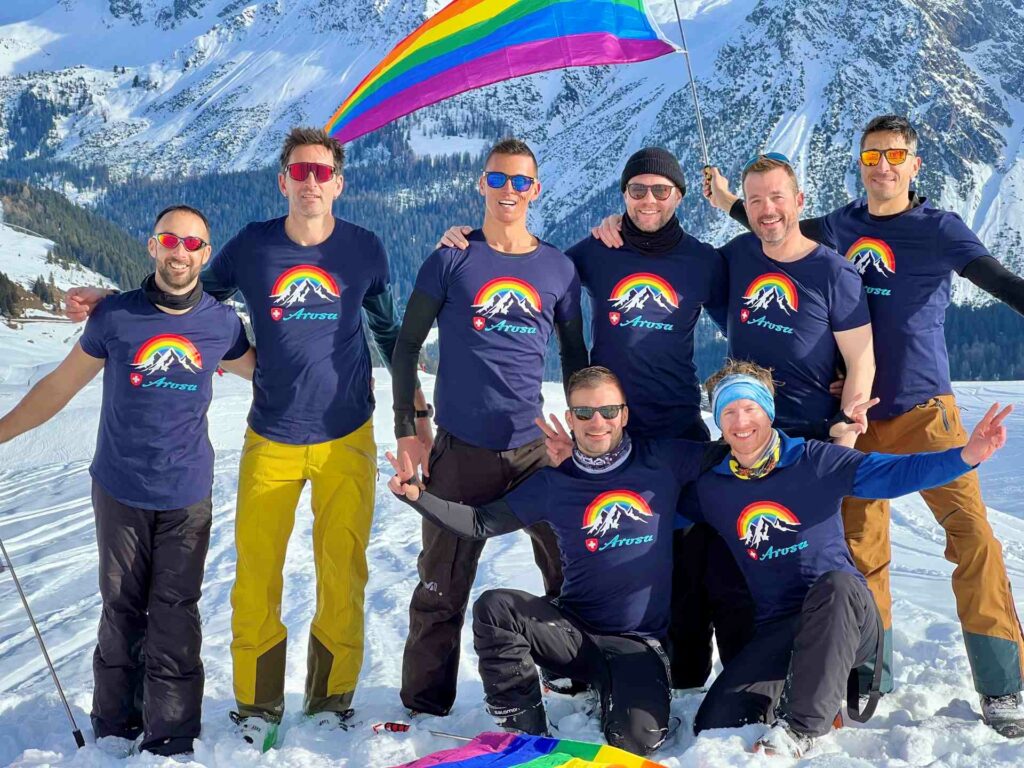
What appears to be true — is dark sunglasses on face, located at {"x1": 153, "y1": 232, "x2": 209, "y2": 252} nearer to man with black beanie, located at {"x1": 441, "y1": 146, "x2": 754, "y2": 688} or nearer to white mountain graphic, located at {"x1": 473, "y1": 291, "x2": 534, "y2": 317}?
man with black beanie, located at {"x1": 441, "y1": 146, "x2": 754, "y2": 688}

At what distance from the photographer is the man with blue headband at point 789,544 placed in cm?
439

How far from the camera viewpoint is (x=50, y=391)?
4.99m

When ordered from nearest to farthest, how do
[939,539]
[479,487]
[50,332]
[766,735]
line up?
[766,735] < [479,487] < [939,539] < [50,332]

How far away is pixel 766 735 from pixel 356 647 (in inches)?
82.2

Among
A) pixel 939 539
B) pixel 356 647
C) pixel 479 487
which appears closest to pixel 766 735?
pixel 479 487

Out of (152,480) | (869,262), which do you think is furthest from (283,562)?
(869,262)

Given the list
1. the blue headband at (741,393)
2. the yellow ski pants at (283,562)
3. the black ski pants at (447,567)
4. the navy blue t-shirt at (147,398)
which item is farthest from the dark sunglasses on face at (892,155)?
the navy blue t-shirt at (147,398)

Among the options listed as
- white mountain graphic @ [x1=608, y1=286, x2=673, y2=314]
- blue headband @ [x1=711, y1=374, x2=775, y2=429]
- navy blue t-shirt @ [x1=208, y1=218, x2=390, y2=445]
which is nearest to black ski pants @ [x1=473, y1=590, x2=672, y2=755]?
blue headband @ [x1=711, y1=374, x2=775, y2=429]

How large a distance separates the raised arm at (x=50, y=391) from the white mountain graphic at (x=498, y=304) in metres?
1.87

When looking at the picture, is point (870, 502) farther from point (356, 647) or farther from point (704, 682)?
point (356, 647)

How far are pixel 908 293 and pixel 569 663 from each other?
253 centimetres

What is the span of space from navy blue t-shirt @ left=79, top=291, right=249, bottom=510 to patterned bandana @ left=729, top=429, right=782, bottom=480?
261 centimetres

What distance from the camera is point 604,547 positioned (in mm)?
4902

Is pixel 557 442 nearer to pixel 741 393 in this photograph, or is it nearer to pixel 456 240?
pixel 741 393
